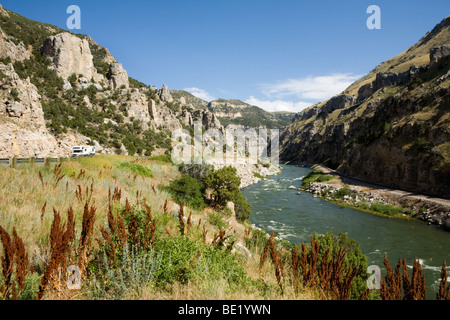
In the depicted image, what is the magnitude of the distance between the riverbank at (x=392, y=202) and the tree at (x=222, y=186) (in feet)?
60.6

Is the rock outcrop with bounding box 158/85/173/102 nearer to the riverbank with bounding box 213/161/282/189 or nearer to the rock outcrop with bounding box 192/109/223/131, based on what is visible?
the rock outcrop with bounding box 192/109/223/131

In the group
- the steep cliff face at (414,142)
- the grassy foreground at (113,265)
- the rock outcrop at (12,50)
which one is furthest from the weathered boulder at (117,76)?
the steep cliff face at (414,142)

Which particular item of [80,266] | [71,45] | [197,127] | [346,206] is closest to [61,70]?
[71,45]

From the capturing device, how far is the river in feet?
46.3

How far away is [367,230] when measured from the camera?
1922cm

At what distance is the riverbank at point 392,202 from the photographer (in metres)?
20.4

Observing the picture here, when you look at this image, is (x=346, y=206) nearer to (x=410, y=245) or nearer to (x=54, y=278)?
(x=410, y=245)

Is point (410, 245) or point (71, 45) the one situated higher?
point (71, 45)

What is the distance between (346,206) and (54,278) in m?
30.9

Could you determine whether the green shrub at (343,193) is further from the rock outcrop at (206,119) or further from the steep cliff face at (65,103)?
the rock outcrop at (206,119)

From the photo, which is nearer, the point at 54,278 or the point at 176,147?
the point at 54,278

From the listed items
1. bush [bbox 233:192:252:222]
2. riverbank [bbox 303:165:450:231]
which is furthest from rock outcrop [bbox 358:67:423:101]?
bush [bbox 233:192:252:222]

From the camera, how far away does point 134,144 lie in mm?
41312

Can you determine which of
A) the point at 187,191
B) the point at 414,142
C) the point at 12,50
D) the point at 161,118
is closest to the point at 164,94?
the point at 161,118
